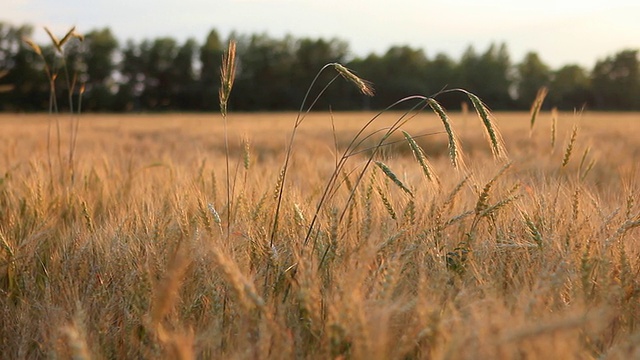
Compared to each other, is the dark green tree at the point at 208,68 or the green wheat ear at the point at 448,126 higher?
the dark green tree at the point at 208,68

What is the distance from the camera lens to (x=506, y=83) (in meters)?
49.2

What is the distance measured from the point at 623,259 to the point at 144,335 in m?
1.22

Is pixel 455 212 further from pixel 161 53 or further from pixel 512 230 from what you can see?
pixel 161 53

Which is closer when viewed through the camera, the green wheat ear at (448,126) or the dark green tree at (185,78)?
the green wheat ear at (448,126)

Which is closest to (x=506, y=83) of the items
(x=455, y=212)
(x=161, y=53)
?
(x=161, y=53)

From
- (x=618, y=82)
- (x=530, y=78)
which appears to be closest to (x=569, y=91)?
(x=530, y=78)

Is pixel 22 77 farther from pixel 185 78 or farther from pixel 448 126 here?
pixel 448 126

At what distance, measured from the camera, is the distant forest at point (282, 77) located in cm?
4000

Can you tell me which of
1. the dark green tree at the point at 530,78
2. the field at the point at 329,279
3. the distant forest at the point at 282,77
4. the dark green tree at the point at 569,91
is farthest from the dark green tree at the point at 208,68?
the field at the point at 329,279

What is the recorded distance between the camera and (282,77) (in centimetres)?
4753

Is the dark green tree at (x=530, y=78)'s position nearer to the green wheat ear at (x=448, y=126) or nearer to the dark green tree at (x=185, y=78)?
the dark green tree at (x=185, y=78)

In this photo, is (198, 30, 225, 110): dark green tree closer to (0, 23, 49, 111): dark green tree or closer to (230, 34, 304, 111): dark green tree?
(230, 34, 304, 111): dark green tree

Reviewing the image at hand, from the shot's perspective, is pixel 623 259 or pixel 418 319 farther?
pixel 623 259

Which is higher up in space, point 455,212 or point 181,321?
point 455,212
